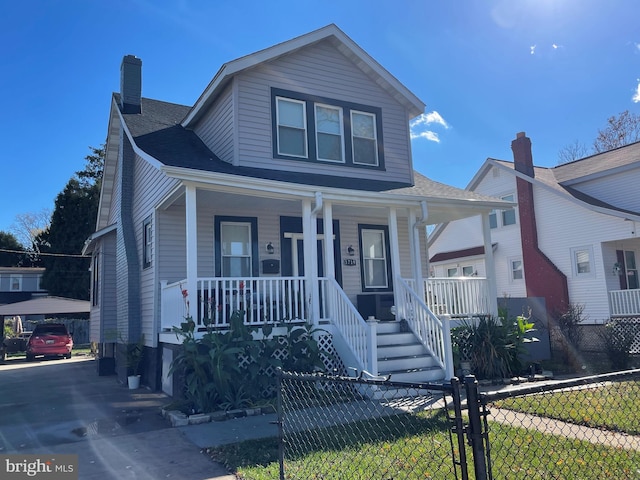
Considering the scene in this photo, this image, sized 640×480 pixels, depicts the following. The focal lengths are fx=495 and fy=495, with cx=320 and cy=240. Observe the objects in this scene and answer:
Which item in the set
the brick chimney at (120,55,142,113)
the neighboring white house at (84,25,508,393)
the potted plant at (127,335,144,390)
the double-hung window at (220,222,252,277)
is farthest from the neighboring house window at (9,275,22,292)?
the double-hung window at (220,222,252,277)

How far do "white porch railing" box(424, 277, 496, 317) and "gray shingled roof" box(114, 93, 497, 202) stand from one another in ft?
6.38

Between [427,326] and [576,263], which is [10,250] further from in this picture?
[427,326]

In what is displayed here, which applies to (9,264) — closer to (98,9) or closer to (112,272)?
(112,272)

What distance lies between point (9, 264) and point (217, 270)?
37.8 metres

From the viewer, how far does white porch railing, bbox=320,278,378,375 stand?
8258 mm

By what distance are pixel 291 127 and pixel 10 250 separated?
125 feet

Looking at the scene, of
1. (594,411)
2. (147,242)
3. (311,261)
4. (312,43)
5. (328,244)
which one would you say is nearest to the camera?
(594,411)

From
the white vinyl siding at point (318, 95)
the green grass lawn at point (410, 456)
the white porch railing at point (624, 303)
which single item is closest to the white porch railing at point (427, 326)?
the green grass lawn at point (410, 456)

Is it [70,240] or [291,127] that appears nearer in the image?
[291,127]

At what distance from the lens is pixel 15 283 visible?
37.6 m

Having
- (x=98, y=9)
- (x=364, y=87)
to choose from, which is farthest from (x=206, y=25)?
(x=364, y=87)

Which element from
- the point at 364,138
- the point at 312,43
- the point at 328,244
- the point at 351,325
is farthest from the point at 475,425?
the point at 312,43

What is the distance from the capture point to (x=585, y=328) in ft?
55.8

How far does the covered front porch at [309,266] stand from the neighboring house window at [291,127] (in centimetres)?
142
